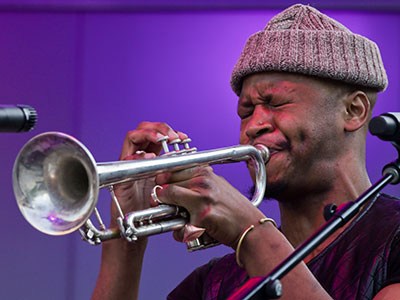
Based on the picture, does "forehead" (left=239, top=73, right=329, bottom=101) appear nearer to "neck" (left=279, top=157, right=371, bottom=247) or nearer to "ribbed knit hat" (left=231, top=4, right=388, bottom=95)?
"ribbed knit hat" (left=231, top=4, right=388, bottom=95)

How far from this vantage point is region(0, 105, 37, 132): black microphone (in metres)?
1.32

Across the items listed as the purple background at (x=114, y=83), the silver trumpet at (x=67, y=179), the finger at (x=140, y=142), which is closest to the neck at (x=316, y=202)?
the finger at (x=140, y=142)

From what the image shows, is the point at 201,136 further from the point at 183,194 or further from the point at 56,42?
the point at 183,194

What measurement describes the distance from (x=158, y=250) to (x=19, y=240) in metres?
0.85

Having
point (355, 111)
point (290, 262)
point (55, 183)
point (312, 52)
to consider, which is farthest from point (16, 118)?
point (355, 111)

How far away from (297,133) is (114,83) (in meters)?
1.76

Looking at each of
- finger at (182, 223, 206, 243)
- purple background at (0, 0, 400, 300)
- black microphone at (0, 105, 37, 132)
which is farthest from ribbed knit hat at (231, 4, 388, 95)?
black microphone at (0, 105, 37, 132)

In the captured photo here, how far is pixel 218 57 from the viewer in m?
3.87

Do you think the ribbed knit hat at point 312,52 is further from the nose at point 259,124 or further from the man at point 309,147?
the nose at point 259,124

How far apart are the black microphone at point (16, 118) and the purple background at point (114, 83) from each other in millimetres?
2512

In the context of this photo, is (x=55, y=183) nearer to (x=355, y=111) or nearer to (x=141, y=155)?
(x=141, y=155)

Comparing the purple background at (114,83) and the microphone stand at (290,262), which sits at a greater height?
the purple background at (114,83)

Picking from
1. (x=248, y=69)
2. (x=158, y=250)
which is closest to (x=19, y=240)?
(x=158, y=250)

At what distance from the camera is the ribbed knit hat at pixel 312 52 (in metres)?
2.49
